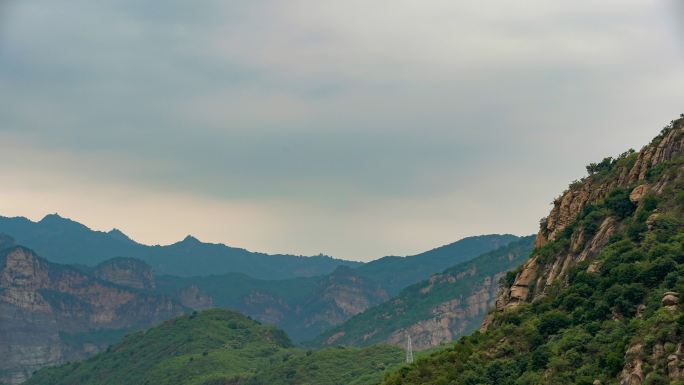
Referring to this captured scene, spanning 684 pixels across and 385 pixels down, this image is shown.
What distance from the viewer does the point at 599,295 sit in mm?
116062

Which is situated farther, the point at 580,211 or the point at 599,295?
the point at 580,211

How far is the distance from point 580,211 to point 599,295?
28.3m

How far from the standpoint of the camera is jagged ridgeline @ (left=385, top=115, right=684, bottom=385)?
3780 inches

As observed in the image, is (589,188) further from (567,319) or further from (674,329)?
(674,329)

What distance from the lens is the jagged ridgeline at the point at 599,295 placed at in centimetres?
9600

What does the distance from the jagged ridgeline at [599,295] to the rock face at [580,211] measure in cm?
18

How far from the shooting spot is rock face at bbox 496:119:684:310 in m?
130

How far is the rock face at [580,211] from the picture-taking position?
129875 millimetres

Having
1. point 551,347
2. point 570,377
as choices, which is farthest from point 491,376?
point 570,377

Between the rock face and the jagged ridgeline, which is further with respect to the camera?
the rock face

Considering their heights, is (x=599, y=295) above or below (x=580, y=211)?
below

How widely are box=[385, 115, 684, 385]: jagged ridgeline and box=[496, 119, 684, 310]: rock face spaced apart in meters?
0.18

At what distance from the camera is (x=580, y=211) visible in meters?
143

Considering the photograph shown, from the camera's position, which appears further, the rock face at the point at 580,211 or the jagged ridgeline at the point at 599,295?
the rock face at the point at 580,211
